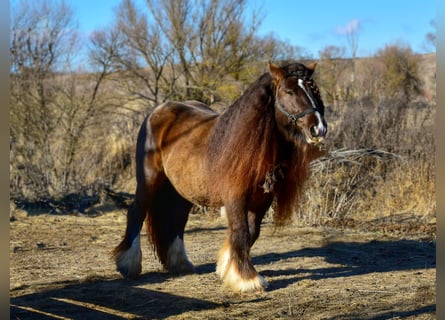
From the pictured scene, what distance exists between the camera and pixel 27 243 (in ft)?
27.8

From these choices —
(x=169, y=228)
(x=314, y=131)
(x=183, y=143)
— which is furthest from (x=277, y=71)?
(x=169, y=228)

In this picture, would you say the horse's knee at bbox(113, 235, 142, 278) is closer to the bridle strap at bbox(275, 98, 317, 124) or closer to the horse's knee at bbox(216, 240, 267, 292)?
the horse's knee at bbox(216, 240, 267, 292)

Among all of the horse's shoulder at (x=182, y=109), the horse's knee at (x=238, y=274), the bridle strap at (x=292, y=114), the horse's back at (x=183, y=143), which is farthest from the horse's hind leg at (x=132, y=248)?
the bridle strap at (x=292, y=114)

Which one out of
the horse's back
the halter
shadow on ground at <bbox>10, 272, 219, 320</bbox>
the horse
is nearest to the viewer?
shadow on ground at <bbox>10, 272, 219, 320</bbox>

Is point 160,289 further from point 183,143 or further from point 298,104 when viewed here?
point 298,104

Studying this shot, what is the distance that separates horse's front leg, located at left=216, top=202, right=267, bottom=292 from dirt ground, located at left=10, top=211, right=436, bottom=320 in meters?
0.12

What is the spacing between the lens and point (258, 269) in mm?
6609

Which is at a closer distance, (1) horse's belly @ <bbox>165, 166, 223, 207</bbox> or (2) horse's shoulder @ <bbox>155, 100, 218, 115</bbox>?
(1) horse's belly @ <bbox>165, 166, 223, 207</bbox>

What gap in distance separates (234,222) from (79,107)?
35.4 ft

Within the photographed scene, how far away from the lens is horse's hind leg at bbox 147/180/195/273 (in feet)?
21.4

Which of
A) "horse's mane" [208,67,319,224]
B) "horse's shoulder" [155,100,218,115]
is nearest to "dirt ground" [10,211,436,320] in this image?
"horse's mane" [208,67,319,224]

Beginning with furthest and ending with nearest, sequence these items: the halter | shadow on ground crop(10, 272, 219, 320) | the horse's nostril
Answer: the halter, the horse's nostril, shadow on ground crop(10, 272, 219, 320)

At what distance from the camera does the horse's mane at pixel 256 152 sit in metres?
5.38

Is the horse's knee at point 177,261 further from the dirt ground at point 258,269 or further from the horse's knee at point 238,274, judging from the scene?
the horse's knee at point 238,274
